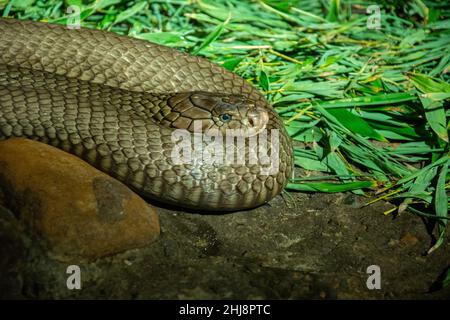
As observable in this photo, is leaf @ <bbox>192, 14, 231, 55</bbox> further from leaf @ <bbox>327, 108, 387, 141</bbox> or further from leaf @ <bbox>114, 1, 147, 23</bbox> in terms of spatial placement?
leaf @ <bbox>327, 108, 387, 141</bbox>

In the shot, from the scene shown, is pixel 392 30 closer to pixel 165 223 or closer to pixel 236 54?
pixel 236 54

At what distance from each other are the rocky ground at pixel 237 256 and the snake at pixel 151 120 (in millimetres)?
245

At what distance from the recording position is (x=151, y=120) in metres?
4.16

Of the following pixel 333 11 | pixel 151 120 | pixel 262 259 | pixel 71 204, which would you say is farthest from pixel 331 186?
pixel 333 11

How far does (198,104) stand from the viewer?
4.45 m

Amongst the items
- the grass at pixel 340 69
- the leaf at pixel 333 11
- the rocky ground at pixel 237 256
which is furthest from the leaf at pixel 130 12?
the rocky ground at pixel 237 256

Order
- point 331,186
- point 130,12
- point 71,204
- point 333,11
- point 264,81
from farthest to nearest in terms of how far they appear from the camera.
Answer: point 333,11 → point 130,12 → point 264,81 → point 331,186 → point 71,204

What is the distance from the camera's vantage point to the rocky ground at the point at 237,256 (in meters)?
3.24

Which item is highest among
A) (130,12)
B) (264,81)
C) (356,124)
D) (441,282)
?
(130,12)

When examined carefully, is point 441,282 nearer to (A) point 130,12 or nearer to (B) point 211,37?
(B) point 211,37

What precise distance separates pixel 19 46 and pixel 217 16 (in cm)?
204

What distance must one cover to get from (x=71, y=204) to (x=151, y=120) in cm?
97

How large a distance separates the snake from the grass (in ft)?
1.68
